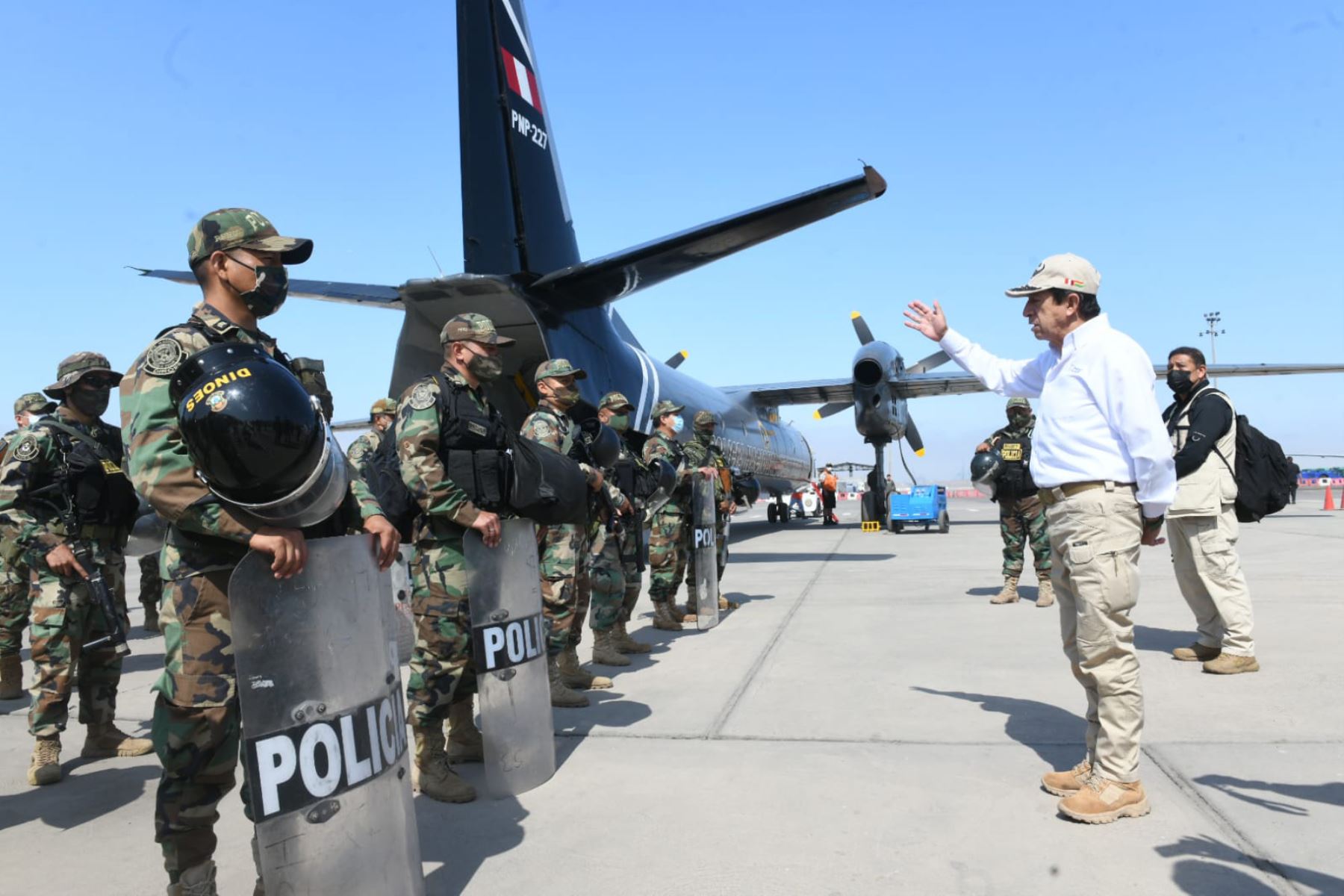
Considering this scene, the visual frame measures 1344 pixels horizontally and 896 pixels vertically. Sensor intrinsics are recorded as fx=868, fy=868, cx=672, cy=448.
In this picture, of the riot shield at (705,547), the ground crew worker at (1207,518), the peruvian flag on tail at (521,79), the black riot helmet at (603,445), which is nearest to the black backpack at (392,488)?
the black riot helmet at (603,445)

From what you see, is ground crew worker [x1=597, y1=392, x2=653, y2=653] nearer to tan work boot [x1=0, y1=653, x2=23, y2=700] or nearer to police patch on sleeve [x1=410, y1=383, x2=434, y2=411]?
police patch on sleeve [x1=410, y1=383, x2=434, y2=411]

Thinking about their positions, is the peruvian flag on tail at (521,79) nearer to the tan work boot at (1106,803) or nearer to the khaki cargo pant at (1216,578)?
the khaki cargo pant at (1216,578)

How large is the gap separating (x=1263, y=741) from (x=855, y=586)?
5.92 metres

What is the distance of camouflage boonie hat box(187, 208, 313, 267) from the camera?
2.54m

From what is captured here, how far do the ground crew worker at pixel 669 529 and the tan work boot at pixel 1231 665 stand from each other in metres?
3.84

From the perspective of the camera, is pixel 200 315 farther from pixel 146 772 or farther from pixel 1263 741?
pixel 1263 741

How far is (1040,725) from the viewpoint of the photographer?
426 cm

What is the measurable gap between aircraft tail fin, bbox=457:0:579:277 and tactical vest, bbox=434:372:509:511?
18.8 feet

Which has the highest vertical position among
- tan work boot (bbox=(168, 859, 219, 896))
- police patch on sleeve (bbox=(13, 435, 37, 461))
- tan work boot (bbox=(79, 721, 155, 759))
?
police patch on sleeve (bbox=(13, 435, 37, 461))

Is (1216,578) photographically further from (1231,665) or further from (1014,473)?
(1014,473)

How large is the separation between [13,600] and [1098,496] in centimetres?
624

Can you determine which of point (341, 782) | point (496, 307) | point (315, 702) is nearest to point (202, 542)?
point (315, 702)

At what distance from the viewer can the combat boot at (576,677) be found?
549cm

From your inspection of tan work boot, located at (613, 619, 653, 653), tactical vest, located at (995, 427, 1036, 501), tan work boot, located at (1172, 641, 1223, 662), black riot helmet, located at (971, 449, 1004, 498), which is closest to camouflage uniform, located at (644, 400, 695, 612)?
tan work boot, located at (613, 619, 653, 653)
